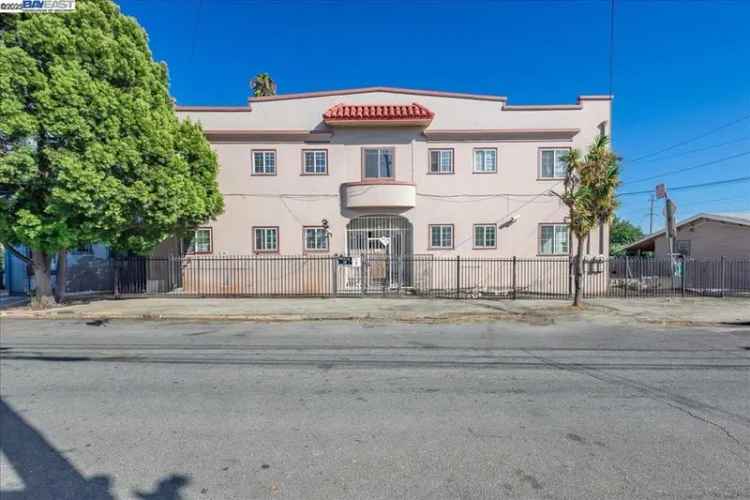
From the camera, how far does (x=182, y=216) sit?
12734 millimetres

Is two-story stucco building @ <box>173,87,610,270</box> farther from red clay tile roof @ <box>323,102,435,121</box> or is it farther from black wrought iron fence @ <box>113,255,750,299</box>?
black wrought iron fence @ <box>113,255,750,299</box>

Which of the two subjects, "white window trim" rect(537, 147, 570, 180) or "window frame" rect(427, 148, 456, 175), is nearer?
"white window trim" rect(537, 147, 570, 180)

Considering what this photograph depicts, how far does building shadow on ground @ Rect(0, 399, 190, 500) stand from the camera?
2.65m

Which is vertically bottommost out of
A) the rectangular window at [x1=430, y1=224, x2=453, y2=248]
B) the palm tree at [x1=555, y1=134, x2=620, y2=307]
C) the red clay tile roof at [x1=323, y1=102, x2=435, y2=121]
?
the rectangular window at [x1=430, y1=224, x2=453, y2=248]

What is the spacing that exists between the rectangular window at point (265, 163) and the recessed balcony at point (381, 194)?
3.64 metres

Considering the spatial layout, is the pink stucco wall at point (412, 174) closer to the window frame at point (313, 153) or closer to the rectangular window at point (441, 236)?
the window frame at point (313, 153)

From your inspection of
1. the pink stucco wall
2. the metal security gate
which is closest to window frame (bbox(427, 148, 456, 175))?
the pink stucco wall

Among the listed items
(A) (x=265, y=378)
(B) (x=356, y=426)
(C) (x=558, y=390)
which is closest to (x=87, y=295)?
(A) (x=265, y=378)

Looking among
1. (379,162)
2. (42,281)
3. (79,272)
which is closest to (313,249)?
(379,162)

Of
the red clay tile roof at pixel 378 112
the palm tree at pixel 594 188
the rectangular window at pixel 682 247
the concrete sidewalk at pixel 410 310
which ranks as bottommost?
Answer: the concrete sidewalk at pixel 410 310

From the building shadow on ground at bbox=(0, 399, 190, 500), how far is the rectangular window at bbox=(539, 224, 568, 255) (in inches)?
642

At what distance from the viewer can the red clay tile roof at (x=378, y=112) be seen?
1552 cm

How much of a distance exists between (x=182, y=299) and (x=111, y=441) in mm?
11796

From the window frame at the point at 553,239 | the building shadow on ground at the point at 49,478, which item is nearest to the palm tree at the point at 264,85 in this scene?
the window frame at the point at 553,239
